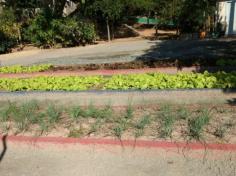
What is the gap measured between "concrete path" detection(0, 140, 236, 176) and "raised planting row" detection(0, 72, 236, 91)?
2877 mm

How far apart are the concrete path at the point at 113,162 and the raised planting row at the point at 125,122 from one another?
0.47 metres

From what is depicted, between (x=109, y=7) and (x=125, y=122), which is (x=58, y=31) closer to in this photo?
(x=109, y=7)

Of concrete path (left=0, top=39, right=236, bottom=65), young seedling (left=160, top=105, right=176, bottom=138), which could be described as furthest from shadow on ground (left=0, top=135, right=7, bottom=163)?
concrete path (left=0, top=39, right=236, bottom=65)

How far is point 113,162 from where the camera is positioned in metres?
6.63

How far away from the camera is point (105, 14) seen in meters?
27.0

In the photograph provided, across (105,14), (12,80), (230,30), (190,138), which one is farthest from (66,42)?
(190,138)

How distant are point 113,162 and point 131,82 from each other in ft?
11.6

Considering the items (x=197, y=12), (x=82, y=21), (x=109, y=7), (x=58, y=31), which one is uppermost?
(x=109, y=7)

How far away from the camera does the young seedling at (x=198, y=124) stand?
7095mm

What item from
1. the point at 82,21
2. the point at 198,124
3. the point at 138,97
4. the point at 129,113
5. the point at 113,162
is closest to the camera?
the point at 113,162

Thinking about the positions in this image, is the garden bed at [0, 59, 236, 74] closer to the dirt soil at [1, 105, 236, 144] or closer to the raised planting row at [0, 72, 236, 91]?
the raised planting row at [0, 72, 236, 91]

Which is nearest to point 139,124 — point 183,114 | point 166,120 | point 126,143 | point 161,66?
point 166,120

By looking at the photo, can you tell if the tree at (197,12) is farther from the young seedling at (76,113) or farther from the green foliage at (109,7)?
the young seedling at (76,113)

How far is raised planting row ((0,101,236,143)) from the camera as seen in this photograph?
7293 millimetres
